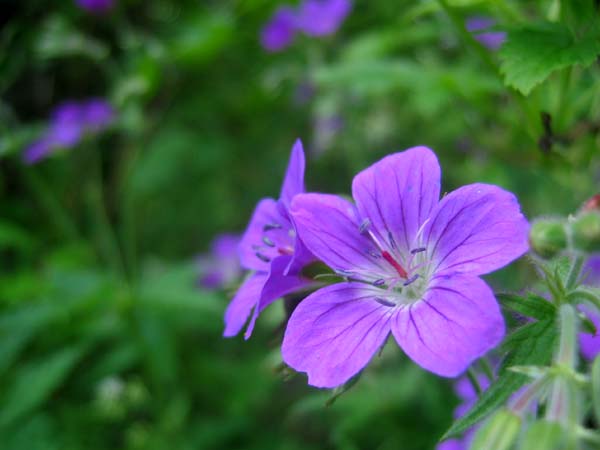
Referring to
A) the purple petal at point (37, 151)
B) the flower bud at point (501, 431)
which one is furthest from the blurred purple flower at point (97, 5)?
the flower bud at point (501, 431)

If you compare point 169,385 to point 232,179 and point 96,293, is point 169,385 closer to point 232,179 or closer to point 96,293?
point 96,293

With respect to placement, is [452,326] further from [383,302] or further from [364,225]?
[364,225]

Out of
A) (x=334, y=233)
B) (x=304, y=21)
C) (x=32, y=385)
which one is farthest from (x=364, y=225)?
(x=304, y=21)

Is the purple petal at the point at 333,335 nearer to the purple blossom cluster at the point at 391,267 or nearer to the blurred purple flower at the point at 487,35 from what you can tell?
the purple blossom cluster at the point at 391,267

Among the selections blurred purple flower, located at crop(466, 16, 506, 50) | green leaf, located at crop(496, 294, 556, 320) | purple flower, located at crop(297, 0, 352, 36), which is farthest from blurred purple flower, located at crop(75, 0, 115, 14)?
green leaf, located at crop(496, 294, 556, 320)

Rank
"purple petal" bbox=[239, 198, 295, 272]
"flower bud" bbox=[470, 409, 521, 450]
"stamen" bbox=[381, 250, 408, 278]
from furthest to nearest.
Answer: "purple petal" bbox=[239, 198, 295, 272], "stamen" bbox=[381, 250, 408, 278], "flower bud" bbox=[470, 409, 521, 450]

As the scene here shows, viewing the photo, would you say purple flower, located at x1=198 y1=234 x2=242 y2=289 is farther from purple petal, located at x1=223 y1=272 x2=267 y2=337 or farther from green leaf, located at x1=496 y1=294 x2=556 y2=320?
green leaf, located at x1=496 y1=294 x2=556 y2=320

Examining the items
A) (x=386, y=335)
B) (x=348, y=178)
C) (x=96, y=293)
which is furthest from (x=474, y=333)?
(x=348, y=178)
